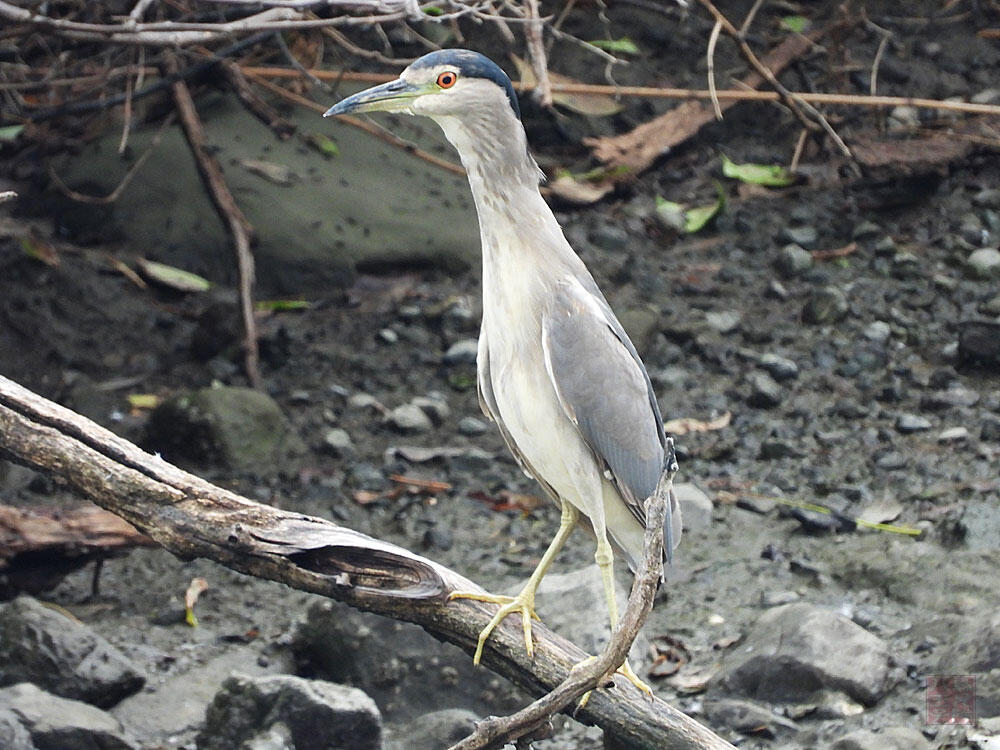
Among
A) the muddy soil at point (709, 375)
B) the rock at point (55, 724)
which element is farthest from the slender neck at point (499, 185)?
the rock at point (55, 724)

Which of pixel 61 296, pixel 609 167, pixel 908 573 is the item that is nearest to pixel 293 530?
pixel 908 573

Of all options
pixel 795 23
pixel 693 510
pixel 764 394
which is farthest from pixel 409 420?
pixel 795 23

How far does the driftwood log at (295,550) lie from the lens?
3066 mm

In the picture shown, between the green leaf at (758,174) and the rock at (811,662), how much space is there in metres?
3.59

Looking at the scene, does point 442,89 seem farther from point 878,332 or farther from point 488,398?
point 878,332

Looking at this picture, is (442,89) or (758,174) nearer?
(442,89)

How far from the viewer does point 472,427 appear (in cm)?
600

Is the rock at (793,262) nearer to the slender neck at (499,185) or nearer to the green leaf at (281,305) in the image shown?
the green leaf at (281,305)

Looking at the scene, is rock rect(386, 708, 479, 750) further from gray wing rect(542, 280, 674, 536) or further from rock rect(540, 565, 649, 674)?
gray wing rect(542, 280, 674, 536)

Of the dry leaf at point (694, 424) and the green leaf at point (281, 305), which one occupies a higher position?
the green leaf at point (281, 305)

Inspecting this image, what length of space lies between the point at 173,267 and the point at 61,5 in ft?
4.92

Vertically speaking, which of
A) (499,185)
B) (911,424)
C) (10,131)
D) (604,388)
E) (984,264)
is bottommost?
(911,424)

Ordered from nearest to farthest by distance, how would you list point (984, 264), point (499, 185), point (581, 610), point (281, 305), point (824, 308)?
point (499, 185)
point (581, 610)
point (824, 308)
point (281, 305)
point (984, 264)

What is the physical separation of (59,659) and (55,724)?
443 mm
